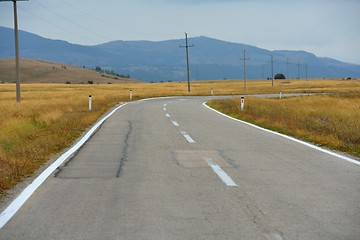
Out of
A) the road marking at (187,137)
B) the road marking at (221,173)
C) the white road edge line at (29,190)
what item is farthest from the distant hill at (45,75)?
the road marking at (221,173)

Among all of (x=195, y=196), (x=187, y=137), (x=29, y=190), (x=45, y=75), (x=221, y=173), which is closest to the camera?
(x=195, y=196)

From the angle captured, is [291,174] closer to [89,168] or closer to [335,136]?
[89,168]

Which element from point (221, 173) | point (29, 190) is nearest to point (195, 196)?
point (221, 173)

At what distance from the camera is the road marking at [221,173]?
25.6ft

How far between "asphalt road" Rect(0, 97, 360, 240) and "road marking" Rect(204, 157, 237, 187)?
0.06 feet

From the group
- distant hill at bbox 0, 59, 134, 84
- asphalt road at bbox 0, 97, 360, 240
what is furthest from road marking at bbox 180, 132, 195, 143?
distant hill at bbox 0, 59, 134, 84

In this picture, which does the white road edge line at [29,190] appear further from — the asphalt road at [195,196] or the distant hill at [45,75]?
the distant hill at [45,75]

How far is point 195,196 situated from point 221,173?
6.13 ft

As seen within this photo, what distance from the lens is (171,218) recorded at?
18.9 feet

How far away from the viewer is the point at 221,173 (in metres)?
8.68

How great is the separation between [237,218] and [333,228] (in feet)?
3.63

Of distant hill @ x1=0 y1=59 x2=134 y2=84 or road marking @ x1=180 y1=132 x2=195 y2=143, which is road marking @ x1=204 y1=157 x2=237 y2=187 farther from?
distant hill @ x1=0 y1=59 x2=134 y2=84

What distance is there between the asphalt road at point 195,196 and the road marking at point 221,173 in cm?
2

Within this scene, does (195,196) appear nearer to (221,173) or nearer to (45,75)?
(221,173)
